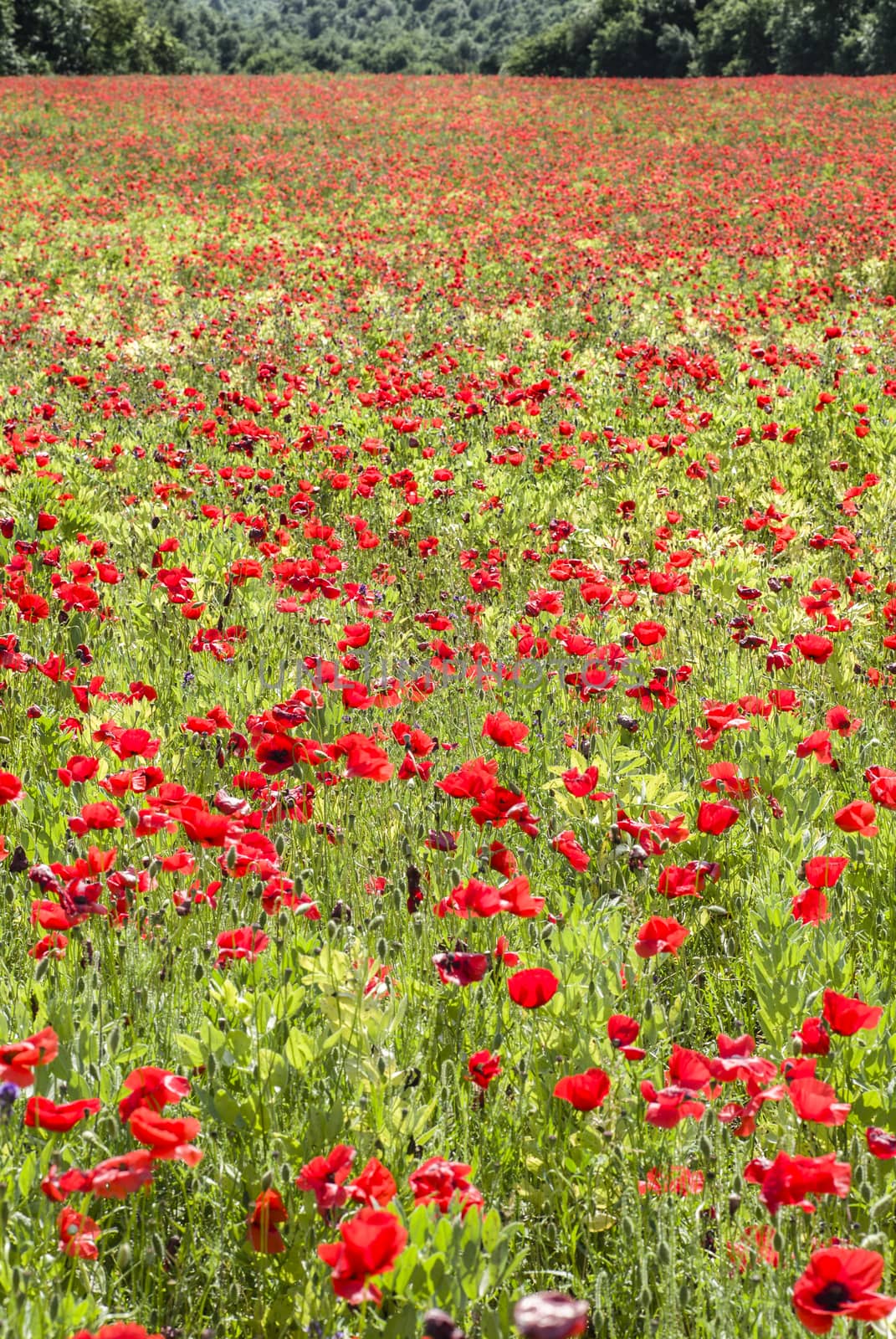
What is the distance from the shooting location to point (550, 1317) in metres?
0.95

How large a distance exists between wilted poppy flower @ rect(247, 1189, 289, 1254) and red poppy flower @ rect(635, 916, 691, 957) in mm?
823

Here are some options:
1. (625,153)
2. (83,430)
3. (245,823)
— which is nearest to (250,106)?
(625,153)

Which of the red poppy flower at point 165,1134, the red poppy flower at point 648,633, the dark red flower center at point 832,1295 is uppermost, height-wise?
the red poppy flower at point 648,633

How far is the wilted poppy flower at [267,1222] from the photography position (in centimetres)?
169

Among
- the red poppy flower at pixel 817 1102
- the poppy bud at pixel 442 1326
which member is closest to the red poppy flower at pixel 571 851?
the red poppy flower at pixel 817 1102

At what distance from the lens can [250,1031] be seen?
2158mm

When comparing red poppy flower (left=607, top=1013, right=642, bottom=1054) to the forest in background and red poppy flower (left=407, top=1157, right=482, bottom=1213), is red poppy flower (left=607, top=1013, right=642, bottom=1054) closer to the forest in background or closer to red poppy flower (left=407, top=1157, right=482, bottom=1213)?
red poppy flower (left=407, top=1157, right=482, bottom=1213)

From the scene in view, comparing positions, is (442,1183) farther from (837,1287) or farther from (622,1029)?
(837,1287)

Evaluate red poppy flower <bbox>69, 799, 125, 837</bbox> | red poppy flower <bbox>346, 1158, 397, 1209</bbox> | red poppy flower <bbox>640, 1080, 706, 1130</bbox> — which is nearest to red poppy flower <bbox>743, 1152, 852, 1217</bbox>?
red poppy flower <bbox>640, 1080, 706, 1130</bbox>

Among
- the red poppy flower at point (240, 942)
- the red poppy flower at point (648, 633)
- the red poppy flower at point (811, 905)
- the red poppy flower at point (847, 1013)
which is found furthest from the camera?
the red poppy flower at point (648, 633)

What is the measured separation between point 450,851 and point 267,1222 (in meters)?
1.30

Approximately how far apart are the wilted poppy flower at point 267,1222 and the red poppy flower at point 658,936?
0.82m

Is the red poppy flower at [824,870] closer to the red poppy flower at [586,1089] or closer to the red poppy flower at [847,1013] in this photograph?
the red poppy flower at [847,1013]

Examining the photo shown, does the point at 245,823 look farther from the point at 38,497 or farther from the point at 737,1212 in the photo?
the point at 38,497
